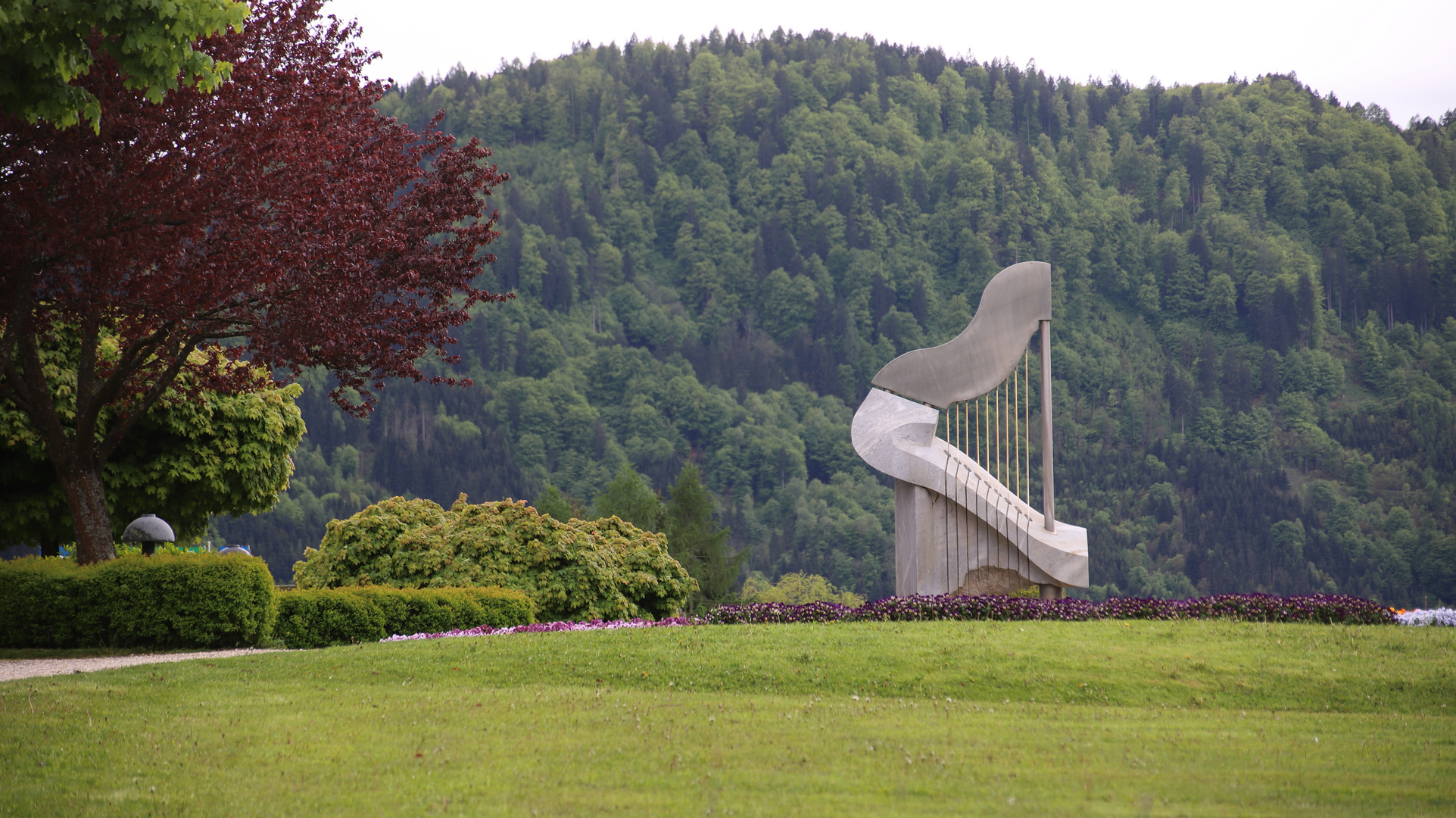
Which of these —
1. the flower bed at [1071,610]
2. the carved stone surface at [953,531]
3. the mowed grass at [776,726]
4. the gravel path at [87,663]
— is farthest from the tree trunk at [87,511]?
the carved stone surface at [953,531]

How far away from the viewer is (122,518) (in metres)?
19.3

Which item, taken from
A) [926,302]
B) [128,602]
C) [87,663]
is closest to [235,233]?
[128,602]

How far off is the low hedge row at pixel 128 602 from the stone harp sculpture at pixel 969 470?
29.5 feet

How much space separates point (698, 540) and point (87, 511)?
33657 mm

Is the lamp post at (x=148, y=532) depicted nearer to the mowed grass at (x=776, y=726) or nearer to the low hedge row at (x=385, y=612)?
the low hedge row at (x=385, y=612)

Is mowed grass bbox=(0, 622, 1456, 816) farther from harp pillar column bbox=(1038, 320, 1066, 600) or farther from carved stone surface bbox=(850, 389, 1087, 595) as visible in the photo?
harp pillar column bbox=(1038, 320, 1066, 600)

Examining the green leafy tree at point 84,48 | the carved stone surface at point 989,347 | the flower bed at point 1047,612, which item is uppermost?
the green leafy tree at point 84,48

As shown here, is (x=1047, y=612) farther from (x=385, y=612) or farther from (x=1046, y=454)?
(x=385, y=612)

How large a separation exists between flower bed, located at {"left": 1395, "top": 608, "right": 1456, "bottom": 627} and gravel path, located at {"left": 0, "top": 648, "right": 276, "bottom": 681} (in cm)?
1363

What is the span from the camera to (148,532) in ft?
50.0

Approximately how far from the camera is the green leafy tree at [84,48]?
754cm

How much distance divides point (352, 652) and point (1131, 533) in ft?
305

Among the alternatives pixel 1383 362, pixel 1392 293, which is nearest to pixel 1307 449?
pixel 1383 362

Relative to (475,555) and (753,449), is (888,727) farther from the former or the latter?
(753,449)
